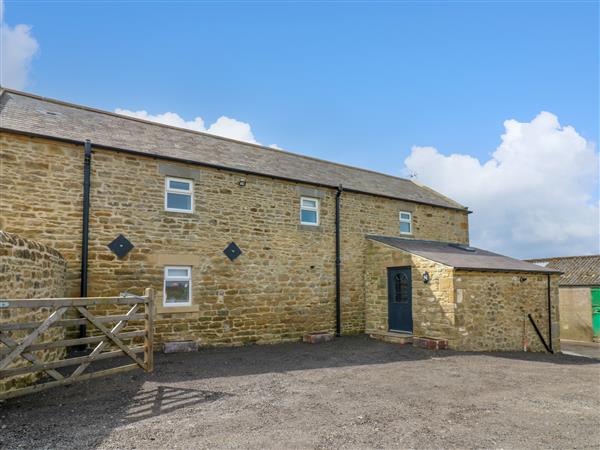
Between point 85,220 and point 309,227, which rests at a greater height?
point 309,227

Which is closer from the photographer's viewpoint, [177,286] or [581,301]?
[177,286]

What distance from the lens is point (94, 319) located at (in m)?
6.05

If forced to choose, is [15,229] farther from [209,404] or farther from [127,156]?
[209,404]

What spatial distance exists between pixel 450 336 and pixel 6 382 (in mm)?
9787

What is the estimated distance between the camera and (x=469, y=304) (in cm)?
1100

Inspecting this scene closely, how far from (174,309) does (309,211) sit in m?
5.33

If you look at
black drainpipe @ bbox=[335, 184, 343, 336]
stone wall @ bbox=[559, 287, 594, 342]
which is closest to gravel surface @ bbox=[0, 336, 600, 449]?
black drainpipe @ bbox=[335, 184, 343, 336]

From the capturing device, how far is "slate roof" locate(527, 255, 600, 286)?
738 inches

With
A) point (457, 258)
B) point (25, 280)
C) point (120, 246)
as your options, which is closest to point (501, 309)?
point (457, 258)

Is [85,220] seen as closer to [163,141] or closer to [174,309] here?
[174,309]

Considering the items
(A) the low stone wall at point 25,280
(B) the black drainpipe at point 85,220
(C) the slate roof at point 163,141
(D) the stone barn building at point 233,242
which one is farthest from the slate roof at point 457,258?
(A) the low stone wall at point 25,280

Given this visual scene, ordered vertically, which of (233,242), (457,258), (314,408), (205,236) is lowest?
(314,408)

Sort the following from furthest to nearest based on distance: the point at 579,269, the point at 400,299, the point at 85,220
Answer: the point at 579,269
the point at 400,299
the point at 85,220

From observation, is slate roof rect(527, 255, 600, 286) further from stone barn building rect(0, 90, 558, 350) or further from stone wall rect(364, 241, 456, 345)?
stone wall rect(364, 241, 456, 345)
